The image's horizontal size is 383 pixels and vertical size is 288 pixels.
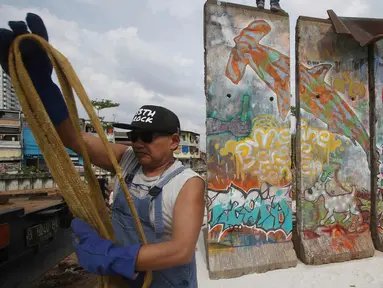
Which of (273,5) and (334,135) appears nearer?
(273,5)

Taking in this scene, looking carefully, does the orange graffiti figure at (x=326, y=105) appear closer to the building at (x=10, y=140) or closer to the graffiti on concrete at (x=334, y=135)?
the graffiti on concrete at (x=334, y=135)

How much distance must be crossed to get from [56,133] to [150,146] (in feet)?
1.48

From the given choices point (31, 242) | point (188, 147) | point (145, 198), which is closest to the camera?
point (145, 198)

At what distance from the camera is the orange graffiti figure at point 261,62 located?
4.84m

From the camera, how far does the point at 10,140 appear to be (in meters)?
30.5

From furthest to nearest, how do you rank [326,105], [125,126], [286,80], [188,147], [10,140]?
1. [188,147]
2. [10,140]
3. [326,105]
4. [286,80]
5. [125,126]

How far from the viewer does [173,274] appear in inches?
57.0

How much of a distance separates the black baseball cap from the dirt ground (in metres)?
3.56

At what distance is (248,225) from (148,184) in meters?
3.73

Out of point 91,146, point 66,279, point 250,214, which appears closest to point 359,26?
point 250,214

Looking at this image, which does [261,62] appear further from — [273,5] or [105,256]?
[105,256]

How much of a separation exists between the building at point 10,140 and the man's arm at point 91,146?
106 feet

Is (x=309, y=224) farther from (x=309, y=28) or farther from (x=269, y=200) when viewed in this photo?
(x=309, y=28)

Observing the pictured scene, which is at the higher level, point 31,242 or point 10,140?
point 10,140
